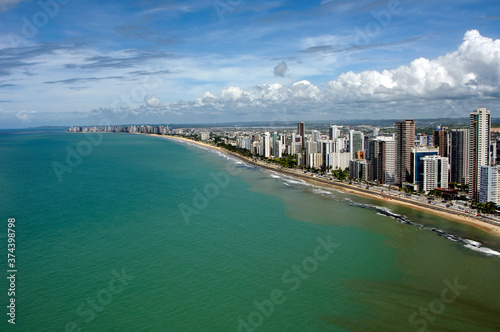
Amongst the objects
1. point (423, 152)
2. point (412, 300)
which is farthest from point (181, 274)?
point (423, 152)

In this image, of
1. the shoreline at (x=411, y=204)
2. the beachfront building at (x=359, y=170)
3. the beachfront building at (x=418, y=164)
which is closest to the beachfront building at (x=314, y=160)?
the shoreline at (x=411, y=204)

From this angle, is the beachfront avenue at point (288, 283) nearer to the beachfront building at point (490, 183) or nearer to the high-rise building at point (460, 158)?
the beachfront building at point (490, 183)

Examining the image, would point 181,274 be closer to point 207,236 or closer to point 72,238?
point 207,236

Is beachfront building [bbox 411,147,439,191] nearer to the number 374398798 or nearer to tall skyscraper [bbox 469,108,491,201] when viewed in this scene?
tall skyscraper [bbox 469,108,491,201]

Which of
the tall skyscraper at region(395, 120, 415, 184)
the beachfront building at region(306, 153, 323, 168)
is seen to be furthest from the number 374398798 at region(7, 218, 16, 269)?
the beachfront building at region(306, 153, 323, 168)

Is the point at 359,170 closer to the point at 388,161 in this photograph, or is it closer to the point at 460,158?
the point at 388,161

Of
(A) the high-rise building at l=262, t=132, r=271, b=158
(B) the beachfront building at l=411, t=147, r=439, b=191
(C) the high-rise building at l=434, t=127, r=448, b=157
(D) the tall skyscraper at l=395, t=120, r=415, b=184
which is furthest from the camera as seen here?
(A) the high-rise building at l=262, t=132, r=271, b=158
